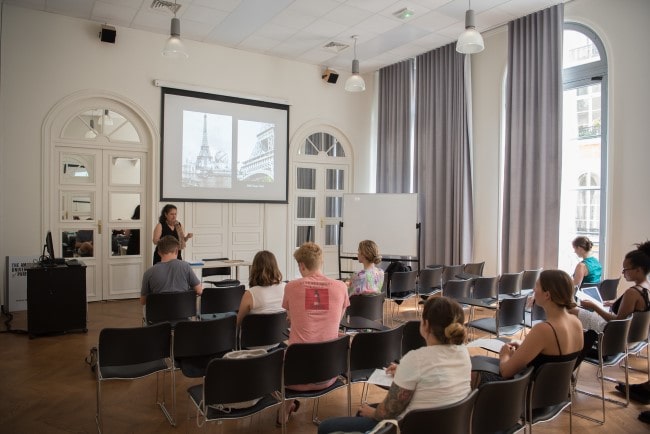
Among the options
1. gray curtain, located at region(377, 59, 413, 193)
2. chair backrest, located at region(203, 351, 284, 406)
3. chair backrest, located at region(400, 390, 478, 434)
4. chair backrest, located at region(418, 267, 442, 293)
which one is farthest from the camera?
gray curtain, located at region(377, 59, 413, 193)

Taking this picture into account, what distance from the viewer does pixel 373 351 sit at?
2855 mm

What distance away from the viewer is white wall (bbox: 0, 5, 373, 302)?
6.23 metres

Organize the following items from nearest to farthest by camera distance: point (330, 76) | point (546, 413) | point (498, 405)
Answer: point (498, 405)
point (546, 413)
point (330, 76)

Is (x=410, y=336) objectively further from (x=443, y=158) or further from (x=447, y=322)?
(x=443, y=158)

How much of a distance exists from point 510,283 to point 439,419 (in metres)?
3.99

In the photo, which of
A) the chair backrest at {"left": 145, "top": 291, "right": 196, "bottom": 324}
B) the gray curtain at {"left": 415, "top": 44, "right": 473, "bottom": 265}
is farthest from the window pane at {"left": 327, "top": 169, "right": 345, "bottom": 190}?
the chair backrest at {"left": 145, "top": 291, "right": 196, "bottom": 324}

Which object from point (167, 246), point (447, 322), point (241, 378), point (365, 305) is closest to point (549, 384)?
point (447, 322)

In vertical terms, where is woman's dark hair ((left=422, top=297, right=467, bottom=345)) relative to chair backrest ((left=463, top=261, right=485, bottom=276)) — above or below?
above

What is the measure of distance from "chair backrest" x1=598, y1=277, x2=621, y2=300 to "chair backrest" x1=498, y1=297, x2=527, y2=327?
1264mm

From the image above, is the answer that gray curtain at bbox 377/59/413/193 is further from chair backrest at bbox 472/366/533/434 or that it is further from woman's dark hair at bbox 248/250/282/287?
chair backrest at bbox 472/366/533/434

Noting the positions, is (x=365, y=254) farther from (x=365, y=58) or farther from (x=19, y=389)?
(x=365, y=58)

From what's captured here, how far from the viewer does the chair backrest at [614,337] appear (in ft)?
10.4

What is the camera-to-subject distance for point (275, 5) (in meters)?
6.30

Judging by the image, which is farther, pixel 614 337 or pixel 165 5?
pixel 165 5
